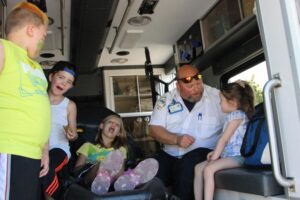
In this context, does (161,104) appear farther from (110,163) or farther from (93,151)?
(110,163)

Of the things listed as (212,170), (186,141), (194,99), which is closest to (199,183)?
(212,170)

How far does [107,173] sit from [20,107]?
103 centimetres

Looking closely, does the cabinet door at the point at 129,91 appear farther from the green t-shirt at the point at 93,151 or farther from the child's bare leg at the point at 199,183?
the child's bare leg at the point at 199,183

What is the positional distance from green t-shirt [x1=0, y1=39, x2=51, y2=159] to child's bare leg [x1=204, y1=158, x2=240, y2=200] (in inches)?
39.7

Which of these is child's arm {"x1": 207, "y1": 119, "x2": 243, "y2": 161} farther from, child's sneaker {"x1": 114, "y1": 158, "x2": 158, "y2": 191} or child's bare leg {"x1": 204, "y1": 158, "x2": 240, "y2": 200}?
child's sneaker {"x1": 114, "y1": 158, "x2": 158, "y2": 191}

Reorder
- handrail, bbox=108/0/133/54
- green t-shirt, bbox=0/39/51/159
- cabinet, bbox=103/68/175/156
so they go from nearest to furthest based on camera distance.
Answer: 1. green t-shirt, bbox=0/39/51/159
2. handrail, bbox=108/0/133/54
3. cabinet, bbox=103/68/175/156

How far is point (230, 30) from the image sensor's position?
149 inches

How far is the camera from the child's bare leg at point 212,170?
2080 millimetres

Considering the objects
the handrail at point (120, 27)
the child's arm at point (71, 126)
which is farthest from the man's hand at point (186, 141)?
the handrail at point (120, 27)

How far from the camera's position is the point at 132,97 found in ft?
21.7

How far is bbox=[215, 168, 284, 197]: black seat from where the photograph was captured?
60.8 inches

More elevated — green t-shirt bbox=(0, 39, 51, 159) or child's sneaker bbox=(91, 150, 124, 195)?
green t-shirt bbox=(0, 39, 51, 159)

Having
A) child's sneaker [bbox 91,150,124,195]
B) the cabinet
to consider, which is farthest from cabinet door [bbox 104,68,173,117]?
child's sneaker [bbox 91,150,124,195]

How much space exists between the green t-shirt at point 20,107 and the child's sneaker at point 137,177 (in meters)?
0.85
